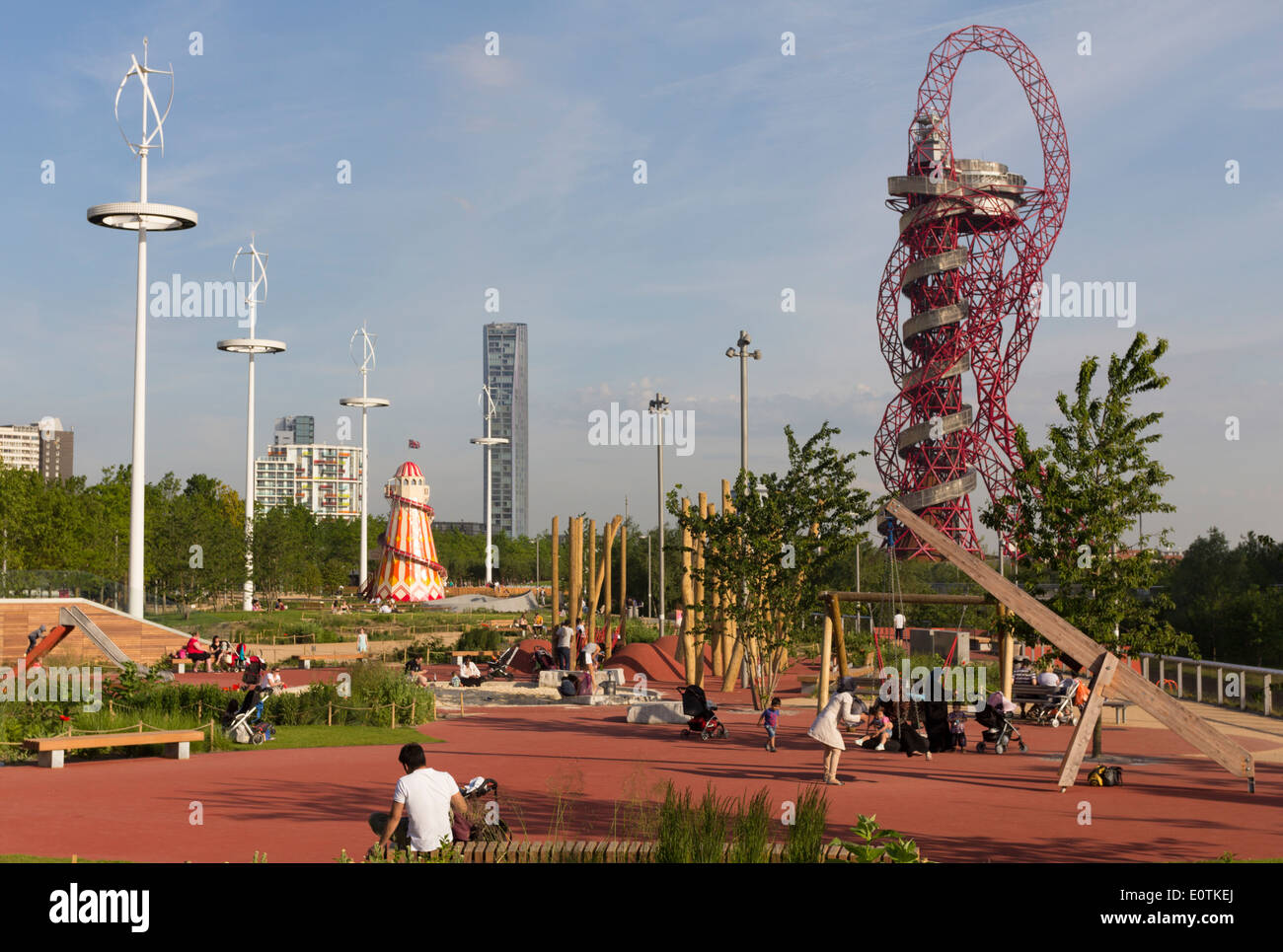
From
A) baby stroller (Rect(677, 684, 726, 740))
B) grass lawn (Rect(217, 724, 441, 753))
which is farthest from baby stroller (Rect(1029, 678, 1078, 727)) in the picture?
grass lawn (Rect(217, 724, 441, 753))

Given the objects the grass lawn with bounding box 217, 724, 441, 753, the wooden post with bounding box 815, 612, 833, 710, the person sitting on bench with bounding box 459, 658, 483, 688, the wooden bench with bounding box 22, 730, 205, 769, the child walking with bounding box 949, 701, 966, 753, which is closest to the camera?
the wooden bench with bounding box 22, 730, 205, 769

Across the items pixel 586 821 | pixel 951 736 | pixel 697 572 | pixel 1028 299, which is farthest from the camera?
pixel 1028 299

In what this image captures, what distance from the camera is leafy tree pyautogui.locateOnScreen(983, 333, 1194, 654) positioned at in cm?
1638

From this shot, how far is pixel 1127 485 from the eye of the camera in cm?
1638

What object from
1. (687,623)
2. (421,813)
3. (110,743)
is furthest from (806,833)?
(687,623)

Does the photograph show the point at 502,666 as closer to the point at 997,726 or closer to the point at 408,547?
the point at 997,726

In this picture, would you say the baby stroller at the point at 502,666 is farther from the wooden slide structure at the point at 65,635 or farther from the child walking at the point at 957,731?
the child walking at the point at 957,731

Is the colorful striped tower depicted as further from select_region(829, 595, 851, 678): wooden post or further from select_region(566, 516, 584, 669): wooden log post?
select_region(829, 595, 851, 678): wooden post

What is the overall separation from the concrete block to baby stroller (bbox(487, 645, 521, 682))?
395 inches

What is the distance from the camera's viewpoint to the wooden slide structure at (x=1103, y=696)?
47.1 ft
